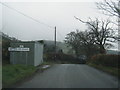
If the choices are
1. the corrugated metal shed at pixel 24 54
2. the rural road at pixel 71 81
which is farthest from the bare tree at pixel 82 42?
the rural road at pixel 71 81

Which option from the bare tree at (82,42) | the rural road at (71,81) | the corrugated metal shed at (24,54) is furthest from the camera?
the bare tree at (82,42)

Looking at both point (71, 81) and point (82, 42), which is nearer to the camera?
point (71, 81)

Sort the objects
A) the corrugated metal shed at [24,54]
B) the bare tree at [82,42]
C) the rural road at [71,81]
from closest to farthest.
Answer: the rural road at [71,81] < the corrugated metal shed at [24,54] < the bare tree at [82,42]

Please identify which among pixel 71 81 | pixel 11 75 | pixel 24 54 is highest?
pixel 24 54

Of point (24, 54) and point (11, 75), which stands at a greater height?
point (24, 54)

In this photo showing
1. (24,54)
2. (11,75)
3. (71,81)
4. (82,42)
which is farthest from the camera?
(82,42)

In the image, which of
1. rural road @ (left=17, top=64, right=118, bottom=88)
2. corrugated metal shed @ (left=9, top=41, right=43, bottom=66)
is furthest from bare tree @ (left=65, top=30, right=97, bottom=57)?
rural road @ (left=17, top=64, right=118, bottom=88)

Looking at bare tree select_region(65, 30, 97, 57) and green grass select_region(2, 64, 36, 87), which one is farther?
bare tree select_region(65, 30, 97, 57)

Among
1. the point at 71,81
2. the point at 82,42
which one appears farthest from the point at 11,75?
the point at 82,42

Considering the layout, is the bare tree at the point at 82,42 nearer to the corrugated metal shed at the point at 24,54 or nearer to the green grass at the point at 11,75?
the corrugated metal shed at the point at 24,54

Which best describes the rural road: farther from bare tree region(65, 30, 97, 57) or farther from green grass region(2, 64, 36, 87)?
bare tree region(65, 30, 97, 57)

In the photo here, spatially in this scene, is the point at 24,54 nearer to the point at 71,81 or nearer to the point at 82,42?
the point at 71,81

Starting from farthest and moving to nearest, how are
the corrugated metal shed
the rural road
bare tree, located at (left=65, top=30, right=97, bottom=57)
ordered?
bare tree, located at (left=65, top=30, right=97, bottom=57)
the corrugated metal shed
the rural road

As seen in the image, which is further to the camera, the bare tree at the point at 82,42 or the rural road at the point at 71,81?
the bare tree at the point at 82,42
